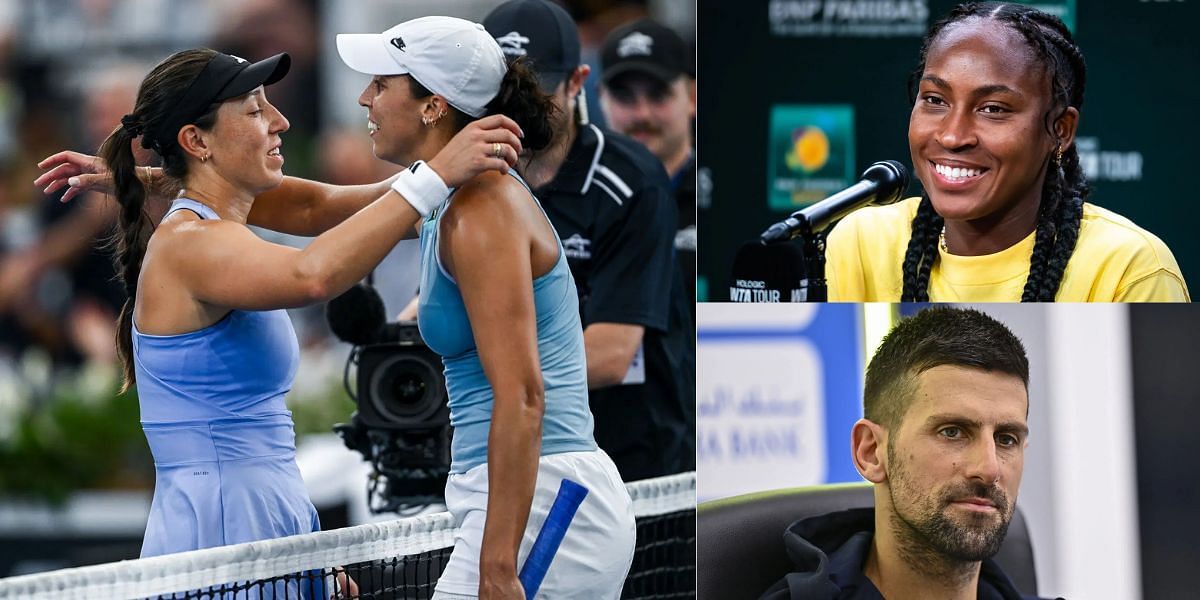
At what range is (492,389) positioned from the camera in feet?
8.18

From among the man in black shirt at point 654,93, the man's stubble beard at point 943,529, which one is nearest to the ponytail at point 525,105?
the man's stubble beard at point 943,529

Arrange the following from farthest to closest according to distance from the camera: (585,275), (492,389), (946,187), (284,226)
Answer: (585,275) → (284,226) → (946,187) → (492,389)

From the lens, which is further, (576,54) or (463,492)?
(576,54)

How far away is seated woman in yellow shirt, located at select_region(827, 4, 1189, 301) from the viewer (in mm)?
2752

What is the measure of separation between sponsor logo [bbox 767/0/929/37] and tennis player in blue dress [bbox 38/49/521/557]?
952mm

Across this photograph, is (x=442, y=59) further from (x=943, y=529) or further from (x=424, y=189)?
(x=943, y=529)

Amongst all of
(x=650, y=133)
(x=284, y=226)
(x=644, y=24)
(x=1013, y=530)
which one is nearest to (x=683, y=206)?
(x=650, y=133)

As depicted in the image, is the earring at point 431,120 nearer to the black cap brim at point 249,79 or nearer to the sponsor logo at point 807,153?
the black cap brim at point 249,79

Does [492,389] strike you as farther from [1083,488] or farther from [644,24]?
[644,24]

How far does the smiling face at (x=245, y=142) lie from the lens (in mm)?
2863

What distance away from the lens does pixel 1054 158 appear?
2795 millimetres

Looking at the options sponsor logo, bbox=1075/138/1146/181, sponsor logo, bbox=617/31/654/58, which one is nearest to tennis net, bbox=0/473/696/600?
sponsor logo, bbox=1075/138/1146/181

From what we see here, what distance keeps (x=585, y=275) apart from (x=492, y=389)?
1.74m

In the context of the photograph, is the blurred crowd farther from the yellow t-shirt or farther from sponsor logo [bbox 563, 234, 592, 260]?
the yellow t-shirt
